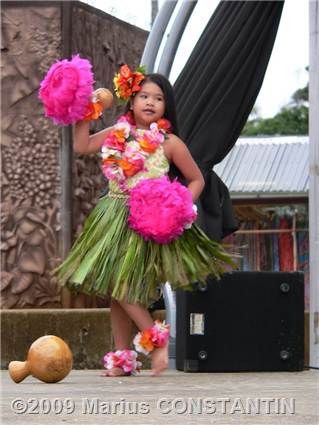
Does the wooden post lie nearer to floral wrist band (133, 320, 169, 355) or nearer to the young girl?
the young girl

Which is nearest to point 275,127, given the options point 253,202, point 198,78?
point 253,202

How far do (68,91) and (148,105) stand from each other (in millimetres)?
432

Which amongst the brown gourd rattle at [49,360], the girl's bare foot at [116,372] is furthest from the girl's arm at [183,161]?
the brown gourd rattle at [49,360]

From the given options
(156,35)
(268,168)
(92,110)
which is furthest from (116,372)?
(268,168)

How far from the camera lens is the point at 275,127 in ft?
118

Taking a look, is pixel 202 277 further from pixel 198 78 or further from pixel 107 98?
pixel 198 78

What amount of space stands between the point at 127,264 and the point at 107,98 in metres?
0.86

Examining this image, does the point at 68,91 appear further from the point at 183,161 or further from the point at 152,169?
the point at 183,161

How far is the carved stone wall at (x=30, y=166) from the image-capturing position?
9.36 metres

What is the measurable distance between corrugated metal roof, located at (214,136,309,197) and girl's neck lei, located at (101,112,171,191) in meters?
8.70

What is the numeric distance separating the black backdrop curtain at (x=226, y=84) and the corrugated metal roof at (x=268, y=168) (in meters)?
7.21

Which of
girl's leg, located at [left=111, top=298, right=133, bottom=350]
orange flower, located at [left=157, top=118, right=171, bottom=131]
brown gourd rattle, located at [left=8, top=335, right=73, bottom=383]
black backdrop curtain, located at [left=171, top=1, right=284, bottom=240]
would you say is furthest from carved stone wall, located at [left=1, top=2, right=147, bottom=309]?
brown gourd rattle, located at [left=8, top=335, right=73, bottom=383]

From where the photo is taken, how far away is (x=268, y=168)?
1512 centimetres

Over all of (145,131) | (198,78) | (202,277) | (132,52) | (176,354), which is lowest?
(176,354)
